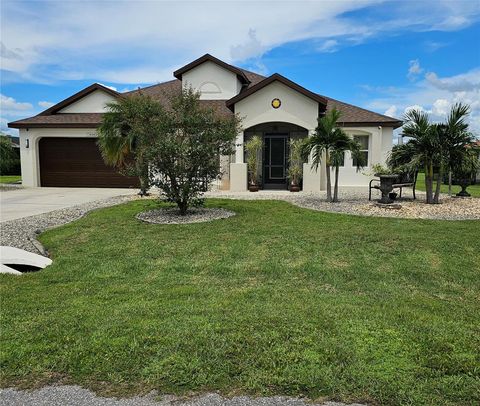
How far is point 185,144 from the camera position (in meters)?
10.4

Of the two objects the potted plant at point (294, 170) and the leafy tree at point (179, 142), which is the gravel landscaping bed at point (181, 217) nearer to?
the leafy tree at point (179, 142)

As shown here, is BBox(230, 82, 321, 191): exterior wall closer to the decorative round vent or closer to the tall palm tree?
the decorative round vent

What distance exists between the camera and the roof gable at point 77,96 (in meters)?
21.3

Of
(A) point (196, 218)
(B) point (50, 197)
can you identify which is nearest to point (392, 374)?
(A) point (196, 218)

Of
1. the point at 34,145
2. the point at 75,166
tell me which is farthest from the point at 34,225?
the point at 34,145

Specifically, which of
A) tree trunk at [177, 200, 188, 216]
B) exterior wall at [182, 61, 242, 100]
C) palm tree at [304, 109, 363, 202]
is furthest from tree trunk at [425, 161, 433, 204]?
exterior wall at [182, 61, 242, 100]

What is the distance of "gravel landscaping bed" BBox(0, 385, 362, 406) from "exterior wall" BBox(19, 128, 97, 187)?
18.9 m

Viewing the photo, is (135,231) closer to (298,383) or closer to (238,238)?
(238,238)

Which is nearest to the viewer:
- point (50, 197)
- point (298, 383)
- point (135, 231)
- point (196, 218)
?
point (298, 383)

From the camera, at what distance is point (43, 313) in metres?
4.42

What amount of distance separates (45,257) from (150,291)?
286cm

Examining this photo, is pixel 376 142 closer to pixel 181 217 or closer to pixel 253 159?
pixel 253 159

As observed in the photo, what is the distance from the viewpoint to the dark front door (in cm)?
1931

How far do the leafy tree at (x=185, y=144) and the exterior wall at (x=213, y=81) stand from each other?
1090cm
